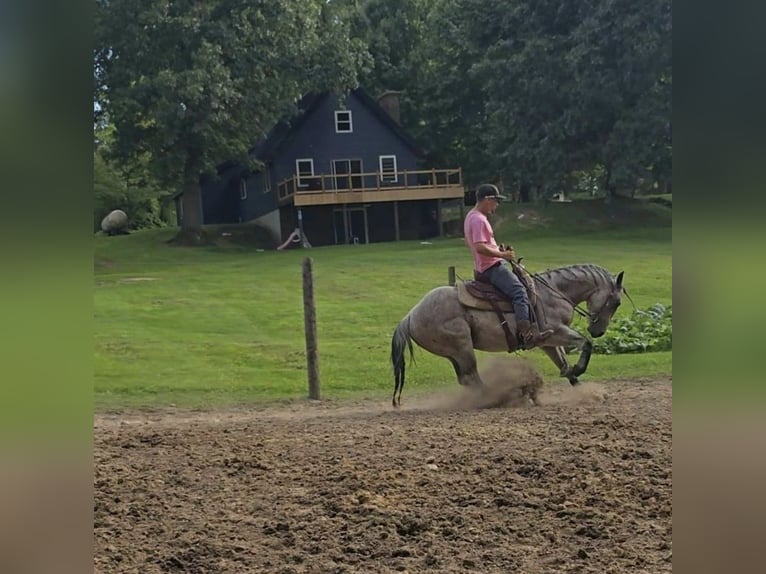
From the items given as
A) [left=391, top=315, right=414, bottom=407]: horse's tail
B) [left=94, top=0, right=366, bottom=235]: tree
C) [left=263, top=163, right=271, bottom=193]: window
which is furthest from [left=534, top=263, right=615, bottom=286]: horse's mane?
[left=263, top=163, right=271, bottom=193]: window

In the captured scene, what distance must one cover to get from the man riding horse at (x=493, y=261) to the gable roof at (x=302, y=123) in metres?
30.4

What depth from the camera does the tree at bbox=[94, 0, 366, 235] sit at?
102 ft

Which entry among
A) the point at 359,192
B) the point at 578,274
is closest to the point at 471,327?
the point at 578,274

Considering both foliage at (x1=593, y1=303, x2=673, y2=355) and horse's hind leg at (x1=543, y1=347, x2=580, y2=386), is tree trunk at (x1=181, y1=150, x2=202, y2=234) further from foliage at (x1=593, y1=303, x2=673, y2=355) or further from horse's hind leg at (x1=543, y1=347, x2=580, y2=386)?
horse's hind leg at (x1=543, y1=347, x2=580, y2=386)

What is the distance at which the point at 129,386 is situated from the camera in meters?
10.7

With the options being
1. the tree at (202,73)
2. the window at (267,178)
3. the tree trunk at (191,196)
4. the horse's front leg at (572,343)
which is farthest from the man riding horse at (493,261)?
the window at (267,178)

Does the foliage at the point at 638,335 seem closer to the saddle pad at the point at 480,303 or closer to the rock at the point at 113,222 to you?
the saddle pad at the point at 480,303

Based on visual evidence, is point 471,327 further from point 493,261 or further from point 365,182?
point 365,182

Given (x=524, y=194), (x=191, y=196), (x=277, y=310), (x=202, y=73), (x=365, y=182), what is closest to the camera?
(x=277, y=310)

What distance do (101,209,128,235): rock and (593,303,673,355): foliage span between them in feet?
89.2

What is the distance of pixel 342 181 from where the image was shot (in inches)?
1522

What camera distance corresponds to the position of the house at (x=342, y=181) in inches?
1387

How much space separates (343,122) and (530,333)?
31697mm
